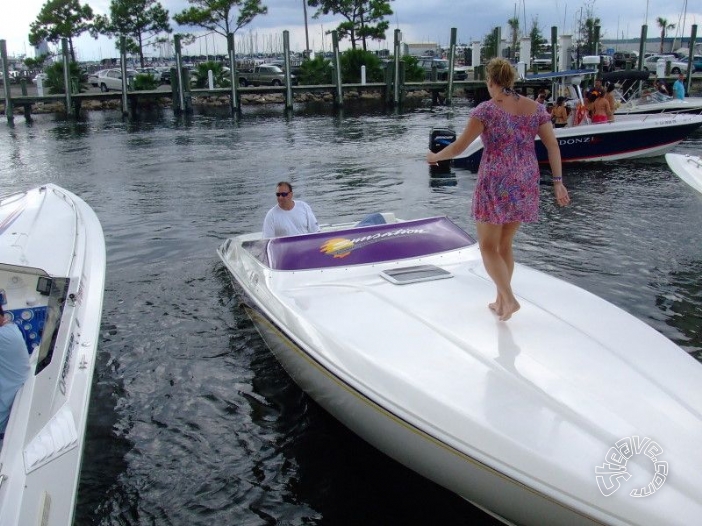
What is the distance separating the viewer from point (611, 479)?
10.3ft

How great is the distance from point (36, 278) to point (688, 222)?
928cm

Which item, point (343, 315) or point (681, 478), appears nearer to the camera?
point (681, 478)

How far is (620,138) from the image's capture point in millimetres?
16578

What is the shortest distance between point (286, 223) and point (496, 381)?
12.9ft

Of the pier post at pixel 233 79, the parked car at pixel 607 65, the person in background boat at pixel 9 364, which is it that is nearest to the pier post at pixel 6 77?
the pier post at pixel 233 79

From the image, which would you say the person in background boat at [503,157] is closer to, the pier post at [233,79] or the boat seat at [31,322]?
the boat seat at [31,322]

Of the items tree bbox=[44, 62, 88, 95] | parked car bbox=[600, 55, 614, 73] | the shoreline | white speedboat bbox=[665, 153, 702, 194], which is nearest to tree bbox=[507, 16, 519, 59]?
parked car bbox=[600, 55, 614, 73]

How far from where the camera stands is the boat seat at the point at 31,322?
5207mm

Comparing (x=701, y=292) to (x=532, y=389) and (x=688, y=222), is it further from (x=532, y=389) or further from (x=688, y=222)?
(x=532, y=389)

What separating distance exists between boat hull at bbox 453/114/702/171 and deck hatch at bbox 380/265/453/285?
11.5 m

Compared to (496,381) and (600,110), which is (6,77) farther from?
(496,381)

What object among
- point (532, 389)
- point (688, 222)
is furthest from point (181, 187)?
point (532, 389)

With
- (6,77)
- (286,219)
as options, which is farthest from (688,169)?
(6,77)

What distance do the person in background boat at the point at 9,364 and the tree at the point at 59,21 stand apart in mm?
59104
